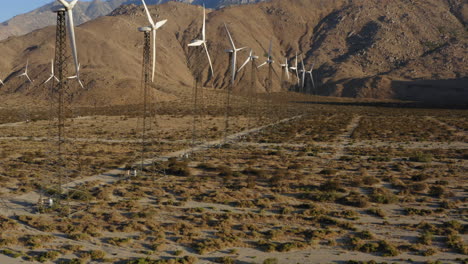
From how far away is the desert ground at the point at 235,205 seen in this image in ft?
70.4

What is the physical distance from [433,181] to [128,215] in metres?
24.9

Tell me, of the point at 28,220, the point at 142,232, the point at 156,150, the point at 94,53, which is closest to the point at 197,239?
the point at 142,232

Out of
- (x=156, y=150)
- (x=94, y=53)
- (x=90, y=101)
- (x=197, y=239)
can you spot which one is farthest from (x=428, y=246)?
(x=94, y=53)

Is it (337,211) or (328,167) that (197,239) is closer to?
(337,211)

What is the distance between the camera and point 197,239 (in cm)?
2294

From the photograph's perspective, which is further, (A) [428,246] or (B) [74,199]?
(B) [74,199]

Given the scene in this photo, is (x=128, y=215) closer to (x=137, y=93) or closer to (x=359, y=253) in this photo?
(x=359, y=253)

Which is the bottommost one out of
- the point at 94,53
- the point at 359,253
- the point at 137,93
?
the point at 359,253

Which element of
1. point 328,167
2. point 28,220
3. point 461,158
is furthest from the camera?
point 461,158

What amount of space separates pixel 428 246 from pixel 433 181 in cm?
1665

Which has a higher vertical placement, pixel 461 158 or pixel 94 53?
pixel 94 53

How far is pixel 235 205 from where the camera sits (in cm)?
2955

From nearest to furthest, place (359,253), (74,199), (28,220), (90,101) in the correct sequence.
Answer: (359,253), (28,220), (74,199), (90,101)

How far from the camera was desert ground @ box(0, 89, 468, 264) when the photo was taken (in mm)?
21469
